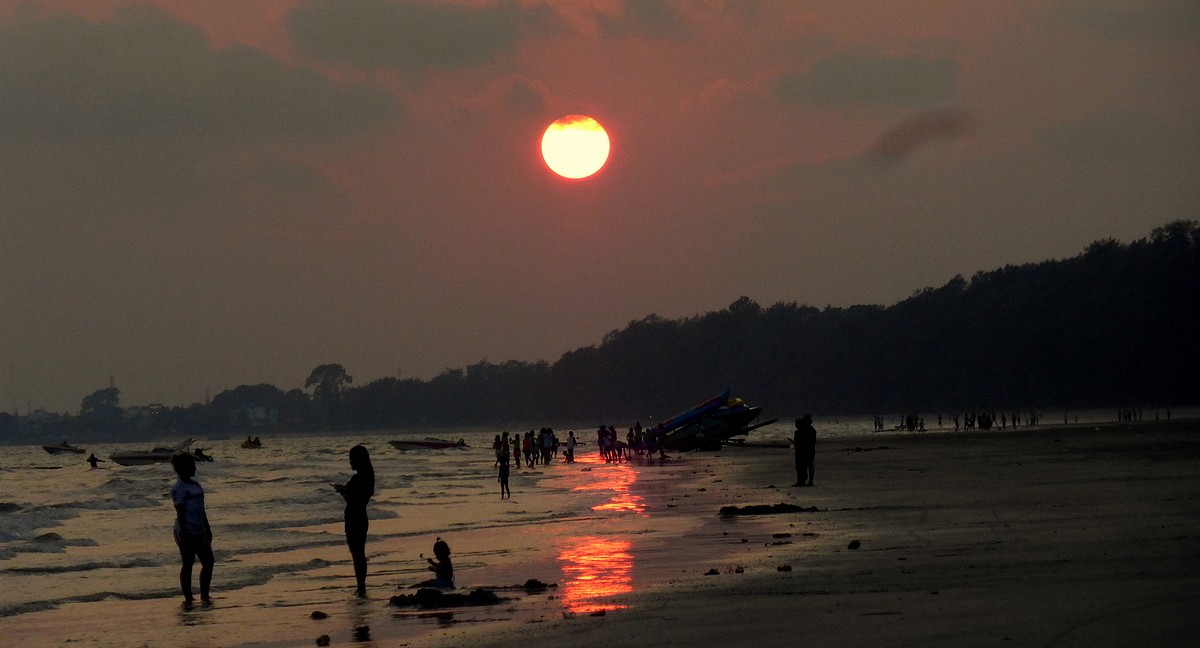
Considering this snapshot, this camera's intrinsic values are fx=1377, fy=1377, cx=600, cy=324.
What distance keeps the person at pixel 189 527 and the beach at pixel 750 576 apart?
15.6 inches

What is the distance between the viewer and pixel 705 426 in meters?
68.7

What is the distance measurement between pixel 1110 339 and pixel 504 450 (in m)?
177

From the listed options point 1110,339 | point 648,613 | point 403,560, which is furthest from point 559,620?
point 1110,339

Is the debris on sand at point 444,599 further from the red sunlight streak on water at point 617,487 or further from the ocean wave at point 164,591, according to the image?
the red sunlight streak on water at point 617,487

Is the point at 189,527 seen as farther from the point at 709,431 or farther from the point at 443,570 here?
the point at 709,431

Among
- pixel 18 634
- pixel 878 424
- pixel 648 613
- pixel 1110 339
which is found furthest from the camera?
pixel 1110 339

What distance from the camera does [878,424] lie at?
11738 centimetres

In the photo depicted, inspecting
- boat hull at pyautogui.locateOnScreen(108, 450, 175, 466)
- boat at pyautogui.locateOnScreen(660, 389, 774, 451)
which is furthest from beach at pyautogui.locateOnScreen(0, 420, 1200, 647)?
boat hull at pyautogui.locateOnScreen(108, 450, 175, 466)

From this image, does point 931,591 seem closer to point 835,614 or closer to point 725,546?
point 835,614

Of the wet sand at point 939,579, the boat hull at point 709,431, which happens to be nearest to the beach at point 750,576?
the wet sand at point 939,579

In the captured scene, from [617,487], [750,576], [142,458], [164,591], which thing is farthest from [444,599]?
[142,458]

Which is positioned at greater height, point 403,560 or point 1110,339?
point 1110,339

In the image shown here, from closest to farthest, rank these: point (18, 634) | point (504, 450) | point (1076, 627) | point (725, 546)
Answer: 1. point (1076, 627)
2. point (18, 634)
3. point (725, 546)
4. point (504, 450)

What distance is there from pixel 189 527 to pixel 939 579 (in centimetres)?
836
